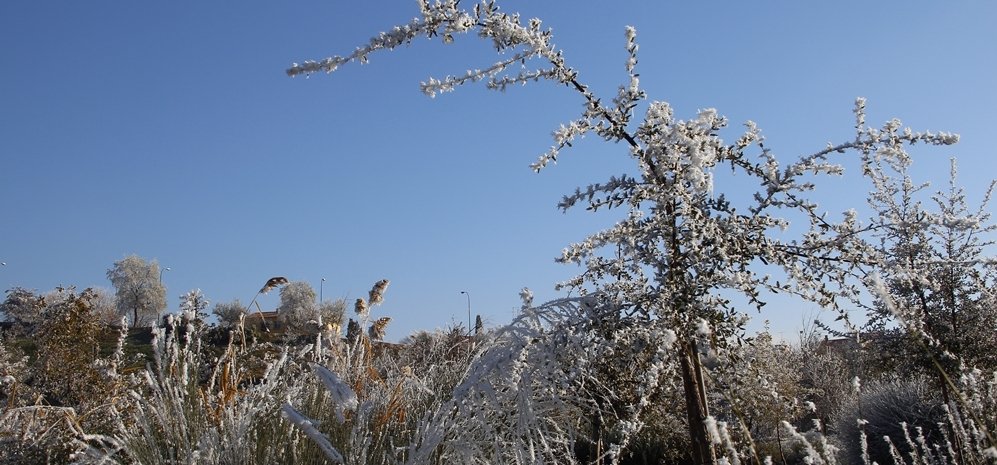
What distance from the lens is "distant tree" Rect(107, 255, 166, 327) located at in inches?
2062

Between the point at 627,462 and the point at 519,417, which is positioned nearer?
the point at 519,417

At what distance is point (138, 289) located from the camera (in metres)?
53.0

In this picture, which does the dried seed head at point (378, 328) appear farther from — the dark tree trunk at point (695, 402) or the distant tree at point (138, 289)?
the distant tree at point (138, 289)

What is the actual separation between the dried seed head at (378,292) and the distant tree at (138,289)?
49815 mm

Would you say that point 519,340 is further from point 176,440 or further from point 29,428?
point 29,428

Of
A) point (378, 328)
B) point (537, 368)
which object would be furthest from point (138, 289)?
point (537, 368)

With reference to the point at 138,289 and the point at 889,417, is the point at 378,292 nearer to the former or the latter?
the point at 889,417

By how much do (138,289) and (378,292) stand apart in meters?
53.6

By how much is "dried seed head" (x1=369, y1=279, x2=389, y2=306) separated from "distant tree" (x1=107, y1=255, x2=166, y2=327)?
49815 millimetres

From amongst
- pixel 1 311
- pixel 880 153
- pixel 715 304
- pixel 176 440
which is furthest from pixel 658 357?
pixel 1 311

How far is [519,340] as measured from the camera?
2.49 m

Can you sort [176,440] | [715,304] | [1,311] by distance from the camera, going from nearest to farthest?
[715,304] → [176,440] → [1,311]

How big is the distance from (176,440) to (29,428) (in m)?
2.44

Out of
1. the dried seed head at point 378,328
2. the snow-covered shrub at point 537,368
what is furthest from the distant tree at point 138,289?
the snow-covered shrub at point 537,368
